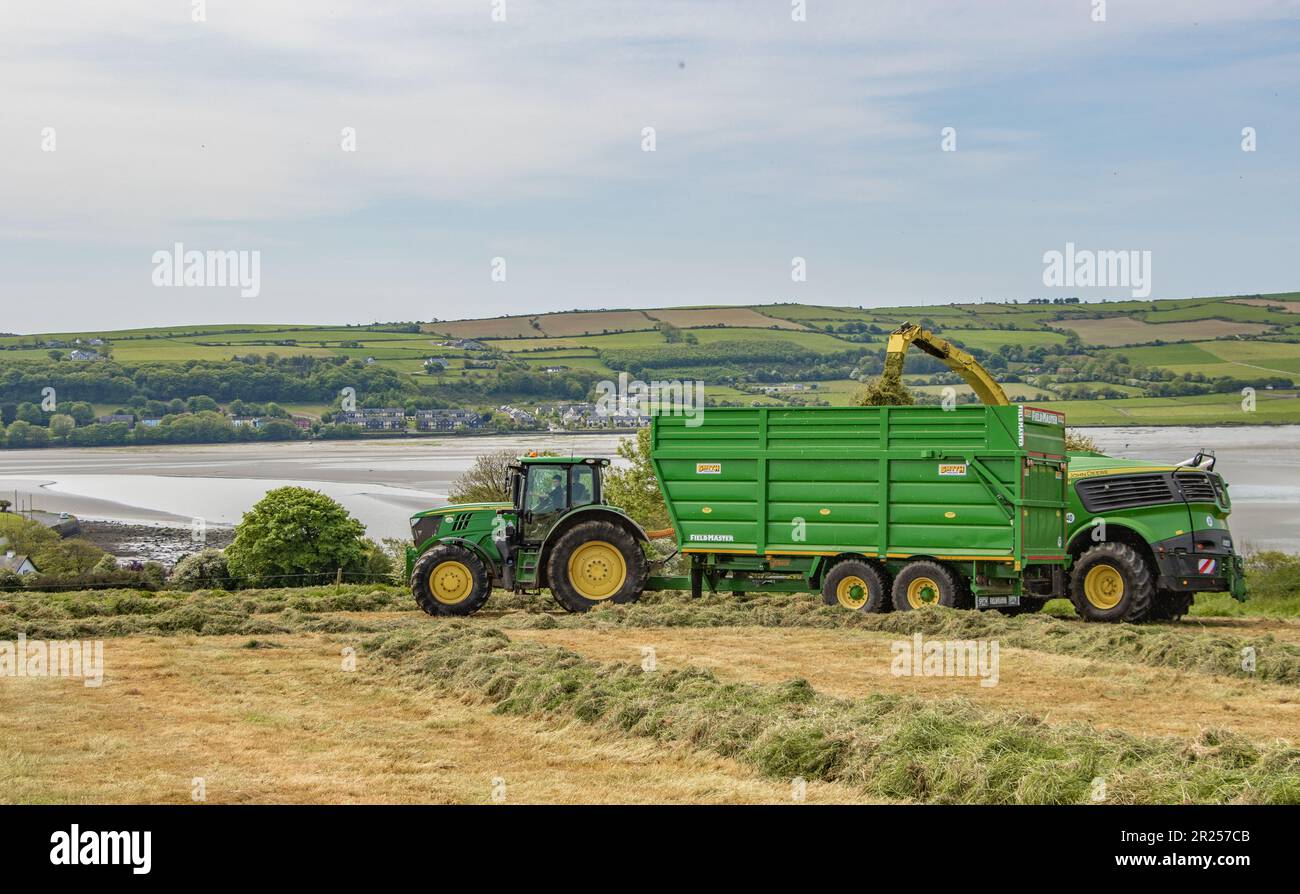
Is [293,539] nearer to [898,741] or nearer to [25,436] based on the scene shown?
[898,741]

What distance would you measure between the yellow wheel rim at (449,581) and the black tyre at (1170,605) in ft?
31.7

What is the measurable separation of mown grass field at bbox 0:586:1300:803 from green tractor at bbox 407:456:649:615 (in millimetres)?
738

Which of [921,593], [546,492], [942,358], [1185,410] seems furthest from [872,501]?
[1185,410]

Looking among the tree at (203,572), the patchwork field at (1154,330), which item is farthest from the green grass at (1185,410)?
the tree at (203,572)

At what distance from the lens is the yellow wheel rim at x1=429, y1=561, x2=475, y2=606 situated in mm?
19484

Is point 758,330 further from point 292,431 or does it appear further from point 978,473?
point 978,473

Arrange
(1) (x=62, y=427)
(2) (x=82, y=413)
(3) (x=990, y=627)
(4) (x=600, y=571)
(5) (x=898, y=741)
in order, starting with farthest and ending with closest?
(2) (x=82, y=413) → (1) (x=62, y=427) → (4) (x=600, y=571) → (3) (x=990, y=627) → (5) (x=898, y=741)

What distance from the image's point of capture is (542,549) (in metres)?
19.3

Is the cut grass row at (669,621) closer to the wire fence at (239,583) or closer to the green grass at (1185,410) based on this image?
the wire fence at (239,583)

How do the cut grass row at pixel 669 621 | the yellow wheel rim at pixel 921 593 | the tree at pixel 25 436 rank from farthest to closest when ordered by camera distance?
the tree at pixel 25 436 < the yellow wheel rim at pixel 921 593 < the cut grass row at pixel 669 621

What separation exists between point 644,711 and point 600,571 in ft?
27.6

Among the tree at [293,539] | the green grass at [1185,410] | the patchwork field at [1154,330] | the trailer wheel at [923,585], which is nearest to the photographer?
the trailer wheel at [923,585]

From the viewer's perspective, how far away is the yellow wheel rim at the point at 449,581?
19.5 m
